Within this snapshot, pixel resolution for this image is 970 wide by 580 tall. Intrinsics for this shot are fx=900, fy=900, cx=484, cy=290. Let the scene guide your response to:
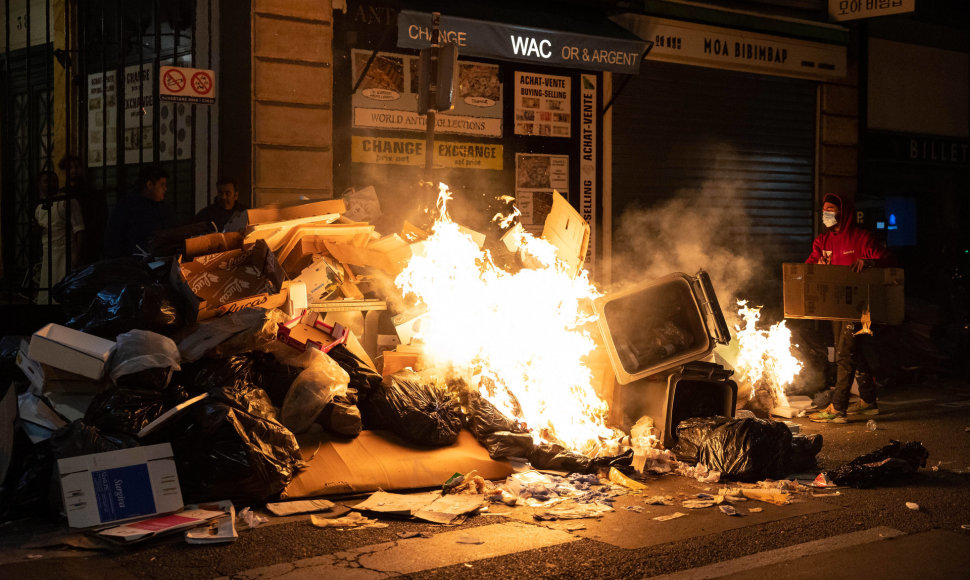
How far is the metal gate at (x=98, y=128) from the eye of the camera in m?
8.30

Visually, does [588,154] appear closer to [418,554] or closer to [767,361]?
[767,361]

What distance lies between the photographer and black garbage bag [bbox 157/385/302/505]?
492 centimetres

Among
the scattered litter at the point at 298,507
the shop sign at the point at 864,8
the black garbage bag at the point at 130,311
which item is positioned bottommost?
the scattered litter at the point at 298,507

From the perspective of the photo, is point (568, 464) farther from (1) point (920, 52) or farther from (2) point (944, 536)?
(1) point (920, 52)

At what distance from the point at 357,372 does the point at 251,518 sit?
1615 millimetres

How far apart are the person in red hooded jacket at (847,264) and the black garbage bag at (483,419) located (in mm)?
3582

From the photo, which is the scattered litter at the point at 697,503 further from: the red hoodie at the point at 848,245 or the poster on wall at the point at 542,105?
the poster on wall at the point at 542,105

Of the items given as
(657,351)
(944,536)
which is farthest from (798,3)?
(944,536)

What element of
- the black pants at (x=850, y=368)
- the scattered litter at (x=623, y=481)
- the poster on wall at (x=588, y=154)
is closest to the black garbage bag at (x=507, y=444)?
the scattered litter at (x=623, y=481)

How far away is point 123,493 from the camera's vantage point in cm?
462

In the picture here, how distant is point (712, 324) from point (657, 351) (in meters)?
0.55

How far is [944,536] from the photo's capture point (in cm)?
459

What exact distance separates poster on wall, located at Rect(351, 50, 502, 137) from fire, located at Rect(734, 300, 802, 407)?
3634mm

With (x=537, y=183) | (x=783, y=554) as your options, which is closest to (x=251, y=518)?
(x=783, y=554)
